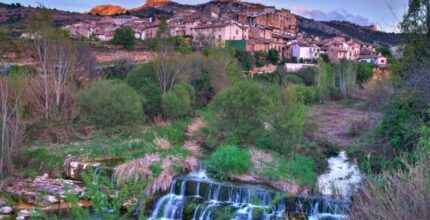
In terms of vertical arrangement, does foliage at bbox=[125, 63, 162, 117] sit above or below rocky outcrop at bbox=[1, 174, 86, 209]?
above

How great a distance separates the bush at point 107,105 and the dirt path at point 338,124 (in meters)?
8.65

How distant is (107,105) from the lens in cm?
2009

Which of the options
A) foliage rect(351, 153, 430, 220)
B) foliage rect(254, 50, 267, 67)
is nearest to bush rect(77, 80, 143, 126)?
foliage rect(351, 153, 430, 220)

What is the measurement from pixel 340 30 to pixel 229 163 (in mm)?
100332

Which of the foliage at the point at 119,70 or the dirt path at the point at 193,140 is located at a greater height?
the foliage at the point at 119,70

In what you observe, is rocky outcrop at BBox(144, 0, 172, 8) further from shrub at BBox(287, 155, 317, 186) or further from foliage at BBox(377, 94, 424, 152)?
foliage at BBox(377, 94, 424, 152)

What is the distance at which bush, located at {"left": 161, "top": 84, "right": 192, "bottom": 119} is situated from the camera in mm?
23172

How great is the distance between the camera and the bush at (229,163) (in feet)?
47.0

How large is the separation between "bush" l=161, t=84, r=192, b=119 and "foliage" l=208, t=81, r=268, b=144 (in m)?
5.69

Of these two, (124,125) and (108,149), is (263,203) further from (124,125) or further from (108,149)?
(124,125)

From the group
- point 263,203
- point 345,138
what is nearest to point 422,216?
point 263,203

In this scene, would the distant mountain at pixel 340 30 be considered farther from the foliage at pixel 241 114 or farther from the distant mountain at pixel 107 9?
the foliage at pixel 241 114

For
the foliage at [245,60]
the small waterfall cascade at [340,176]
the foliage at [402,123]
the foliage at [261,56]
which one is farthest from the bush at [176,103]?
the foliage at [261,56]

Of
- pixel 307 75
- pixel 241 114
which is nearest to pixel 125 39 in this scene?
pixel 307 75
